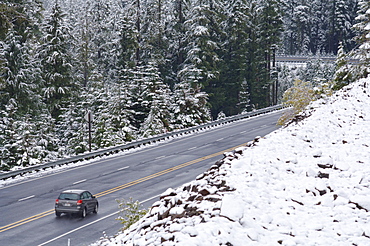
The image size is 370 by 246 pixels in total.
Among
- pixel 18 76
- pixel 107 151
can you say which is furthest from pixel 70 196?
pixel 18 76

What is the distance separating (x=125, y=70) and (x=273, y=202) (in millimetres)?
39336

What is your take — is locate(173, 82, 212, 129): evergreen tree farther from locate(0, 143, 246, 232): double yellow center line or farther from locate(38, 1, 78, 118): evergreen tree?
locate(0, 143, 246, 232): double yellow center line

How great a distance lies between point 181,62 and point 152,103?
21.2 metres

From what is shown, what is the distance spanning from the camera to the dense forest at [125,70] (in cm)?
3706

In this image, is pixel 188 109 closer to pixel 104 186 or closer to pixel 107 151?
pixel 107 151

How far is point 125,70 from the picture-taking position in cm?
4572

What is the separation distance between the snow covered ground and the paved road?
6.06 metres

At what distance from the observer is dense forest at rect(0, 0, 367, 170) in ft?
122

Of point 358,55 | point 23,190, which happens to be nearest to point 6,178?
point 23,190

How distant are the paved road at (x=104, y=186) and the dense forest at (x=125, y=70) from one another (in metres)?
5.15

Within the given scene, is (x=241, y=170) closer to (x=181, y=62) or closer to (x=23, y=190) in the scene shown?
(x=23, y=190)

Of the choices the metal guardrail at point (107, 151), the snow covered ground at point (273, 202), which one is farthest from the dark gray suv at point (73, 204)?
the snow covered ground at point (273, 202)

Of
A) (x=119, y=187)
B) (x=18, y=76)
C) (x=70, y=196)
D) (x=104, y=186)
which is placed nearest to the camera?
(x=70, y=196)

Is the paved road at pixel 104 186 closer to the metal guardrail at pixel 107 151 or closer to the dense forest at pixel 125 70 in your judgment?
the metal guardrail at pixel 107 151
